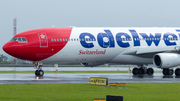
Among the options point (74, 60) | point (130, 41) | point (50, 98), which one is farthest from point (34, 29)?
point (50, 98)

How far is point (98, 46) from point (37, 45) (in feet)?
19.5

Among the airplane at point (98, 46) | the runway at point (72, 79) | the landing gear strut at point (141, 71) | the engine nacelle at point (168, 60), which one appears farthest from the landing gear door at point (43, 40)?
the landing gear strut at point (141, 71)

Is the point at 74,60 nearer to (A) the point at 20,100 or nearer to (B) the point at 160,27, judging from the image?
(B) the point at 160,27

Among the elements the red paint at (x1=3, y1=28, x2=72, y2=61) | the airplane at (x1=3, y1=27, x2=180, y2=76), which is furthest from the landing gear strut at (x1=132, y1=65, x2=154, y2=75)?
the red paint at (x1=3, y1=28, x2=72, y2=61)

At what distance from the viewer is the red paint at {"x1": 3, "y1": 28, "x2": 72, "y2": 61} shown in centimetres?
3093

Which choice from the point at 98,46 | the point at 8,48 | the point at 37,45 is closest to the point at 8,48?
the point at 8,48

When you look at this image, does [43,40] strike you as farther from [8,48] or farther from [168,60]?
[168,60]

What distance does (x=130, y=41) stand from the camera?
3444 centimetres

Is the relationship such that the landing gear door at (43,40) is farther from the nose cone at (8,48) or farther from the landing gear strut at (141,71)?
the landing gear strut at (141,71)

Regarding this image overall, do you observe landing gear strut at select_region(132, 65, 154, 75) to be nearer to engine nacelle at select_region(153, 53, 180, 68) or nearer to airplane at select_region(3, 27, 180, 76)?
airplane at select_region(3, 27, 180, 76)

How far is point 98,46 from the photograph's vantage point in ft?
109

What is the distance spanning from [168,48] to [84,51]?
28.0 feet

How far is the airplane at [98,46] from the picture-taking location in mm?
31438

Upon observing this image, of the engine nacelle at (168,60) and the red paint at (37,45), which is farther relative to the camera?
the engine nacelle at (168,60)
